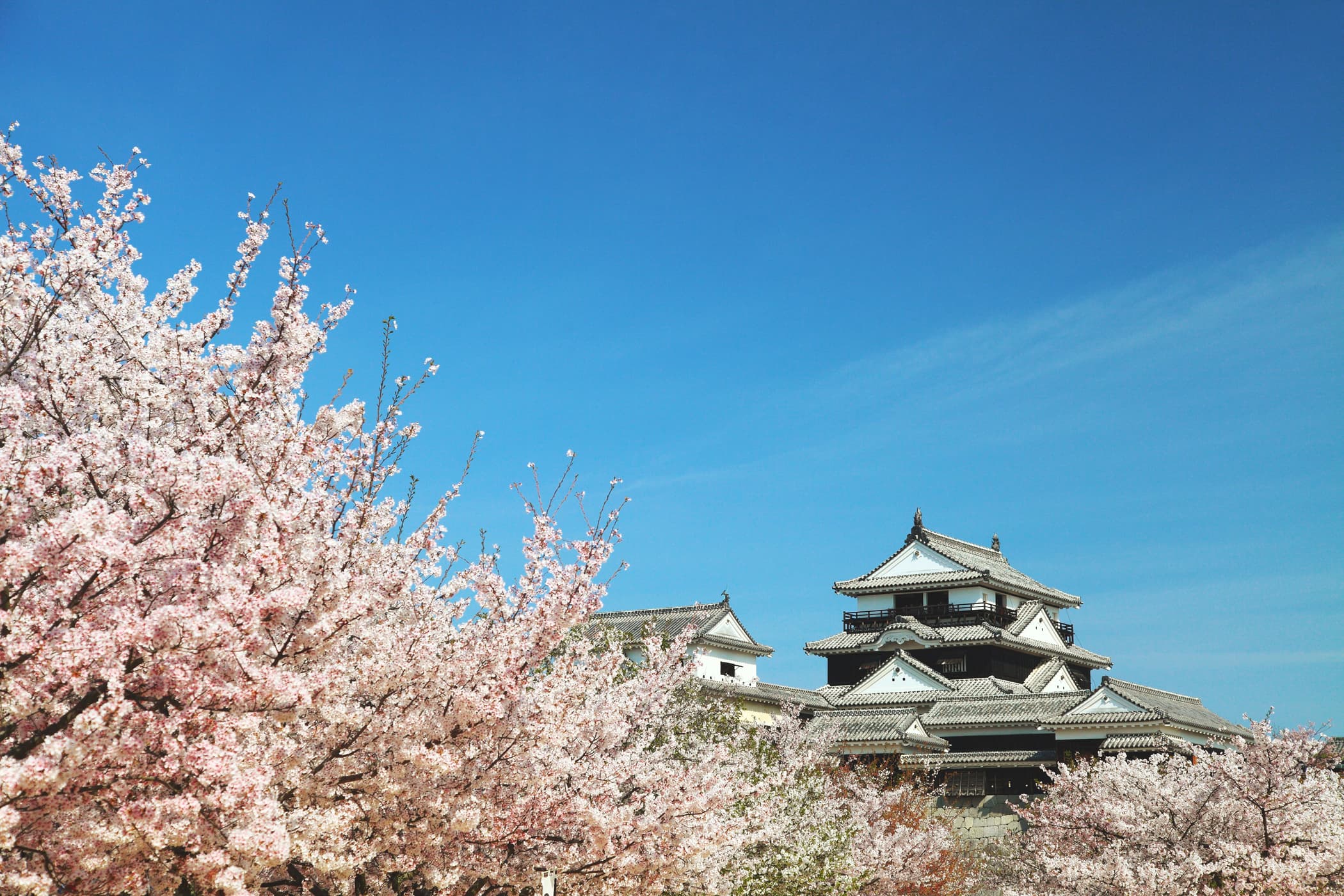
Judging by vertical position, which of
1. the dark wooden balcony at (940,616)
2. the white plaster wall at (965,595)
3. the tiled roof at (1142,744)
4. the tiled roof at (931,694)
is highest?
the white plaster wall at (965,595)

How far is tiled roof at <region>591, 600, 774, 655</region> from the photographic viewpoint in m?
43.2

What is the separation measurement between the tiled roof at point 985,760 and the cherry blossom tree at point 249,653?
93.9ft

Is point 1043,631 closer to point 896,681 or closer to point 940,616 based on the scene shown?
point 940,616

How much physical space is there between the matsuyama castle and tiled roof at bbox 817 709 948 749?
2.7 inches

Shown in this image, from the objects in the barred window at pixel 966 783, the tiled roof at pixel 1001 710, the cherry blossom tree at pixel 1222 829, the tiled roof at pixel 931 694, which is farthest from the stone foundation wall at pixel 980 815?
the cherry blossom tree at pixel 1222 829

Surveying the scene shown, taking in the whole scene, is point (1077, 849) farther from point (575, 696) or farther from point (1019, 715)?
point (1019, 715)

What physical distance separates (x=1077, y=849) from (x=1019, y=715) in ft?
61.0

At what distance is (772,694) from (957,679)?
779 centimetres

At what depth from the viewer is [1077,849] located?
18.9 meters

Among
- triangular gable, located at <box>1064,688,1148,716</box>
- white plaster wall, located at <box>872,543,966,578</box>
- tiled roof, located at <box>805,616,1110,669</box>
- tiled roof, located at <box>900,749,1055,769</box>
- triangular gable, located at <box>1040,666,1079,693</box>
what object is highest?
white plaster wall, located at <box>872,543,966,578</box>

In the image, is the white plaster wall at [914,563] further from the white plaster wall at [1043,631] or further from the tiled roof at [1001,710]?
the tiled roof at [1001,710]

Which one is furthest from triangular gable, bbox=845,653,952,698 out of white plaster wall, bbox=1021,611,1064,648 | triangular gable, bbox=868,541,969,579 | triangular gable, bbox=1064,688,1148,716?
A: triangular gable, bbox=1064,688,1148,716

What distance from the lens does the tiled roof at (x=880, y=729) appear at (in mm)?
36656

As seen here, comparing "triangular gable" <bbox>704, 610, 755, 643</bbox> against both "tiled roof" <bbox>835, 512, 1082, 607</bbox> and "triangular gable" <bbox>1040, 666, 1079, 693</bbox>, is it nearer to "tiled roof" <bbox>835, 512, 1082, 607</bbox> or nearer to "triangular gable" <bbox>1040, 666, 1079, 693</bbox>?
"tiled roof" <bbox>835, 512, 1082, 607</bbox>
